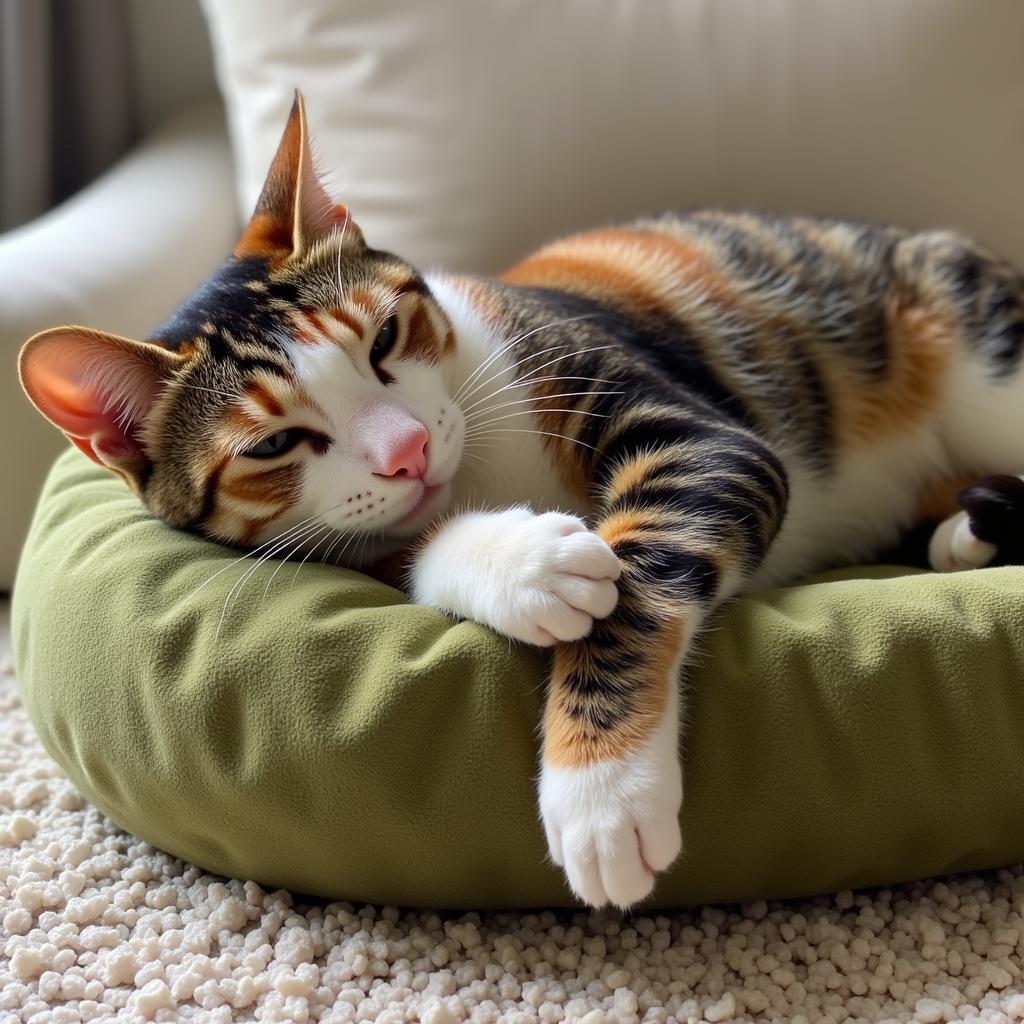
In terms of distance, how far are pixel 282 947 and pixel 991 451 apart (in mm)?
1066

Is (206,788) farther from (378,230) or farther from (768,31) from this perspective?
(768,31)

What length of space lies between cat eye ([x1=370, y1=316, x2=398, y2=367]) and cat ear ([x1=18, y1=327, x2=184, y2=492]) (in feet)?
0.61

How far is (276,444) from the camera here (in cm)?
101

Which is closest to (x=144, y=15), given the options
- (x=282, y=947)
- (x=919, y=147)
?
(x=919, y=147)

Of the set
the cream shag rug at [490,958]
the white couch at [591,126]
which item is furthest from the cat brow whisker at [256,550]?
the white couch at [591,126]

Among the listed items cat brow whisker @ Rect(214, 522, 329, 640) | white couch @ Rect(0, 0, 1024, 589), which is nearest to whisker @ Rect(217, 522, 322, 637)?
cat brow whisker @ Rect(214, 522, 329, 640)

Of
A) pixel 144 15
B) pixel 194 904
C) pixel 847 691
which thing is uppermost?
pixel 144 15

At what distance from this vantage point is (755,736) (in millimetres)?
889

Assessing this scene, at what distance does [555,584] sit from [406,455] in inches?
8.0

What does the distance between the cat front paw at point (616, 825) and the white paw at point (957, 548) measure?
0.56m

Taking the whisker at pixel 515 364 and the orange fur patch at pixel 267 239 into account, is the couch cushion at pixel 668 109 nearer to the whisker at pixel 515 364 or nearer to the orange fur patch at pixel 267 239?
the orange fur patch at pixel 267 239

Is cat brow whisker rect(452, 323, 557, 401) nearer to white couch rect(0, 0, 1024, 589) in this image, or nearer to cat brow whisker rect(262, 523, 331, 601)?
cat brow whisker rect(262, 523, 331, 601)

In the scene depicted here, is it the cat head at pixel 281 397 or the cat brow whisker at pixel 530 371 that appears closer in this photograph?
the cat head at pixel 281 397

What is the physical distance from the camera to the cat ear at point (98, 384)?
100 cm
